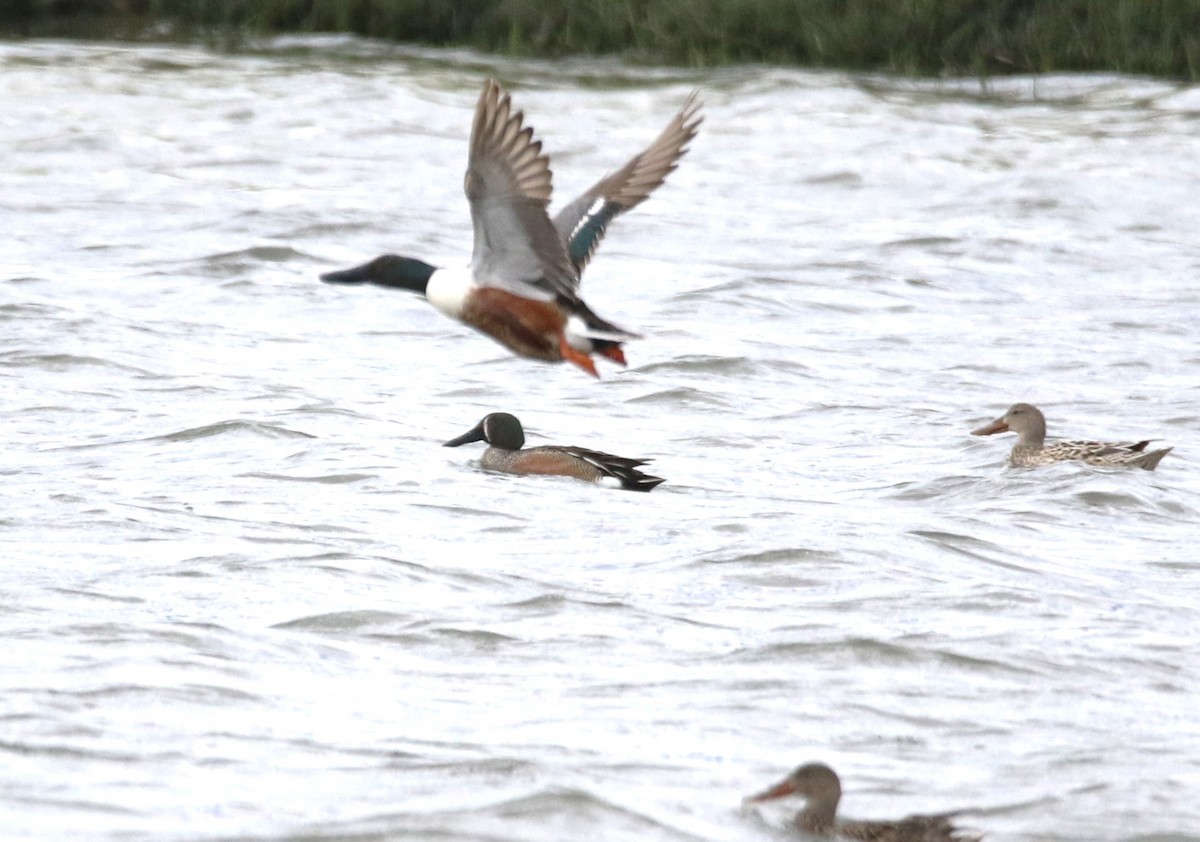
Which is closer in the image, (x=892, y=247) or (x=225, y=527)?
(x=225, y=527)

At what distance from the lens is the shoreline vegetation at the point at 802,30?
68.8ft

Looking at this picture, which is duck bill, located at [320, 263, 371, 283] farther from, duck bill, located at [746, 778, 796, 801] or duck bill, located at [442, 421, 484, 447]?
duck bill, located at [746, 778, 796, 801]

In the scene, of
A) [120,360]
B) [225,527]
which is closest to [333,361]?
[120,360]

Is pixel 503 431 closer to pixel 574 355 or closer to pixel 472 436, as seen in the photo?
pixel 472 436

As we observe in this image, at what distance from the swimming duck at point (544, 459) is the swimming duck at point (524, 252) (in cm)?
112

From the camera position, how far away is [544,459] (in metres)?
10.3

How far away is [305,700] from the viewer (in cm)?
640

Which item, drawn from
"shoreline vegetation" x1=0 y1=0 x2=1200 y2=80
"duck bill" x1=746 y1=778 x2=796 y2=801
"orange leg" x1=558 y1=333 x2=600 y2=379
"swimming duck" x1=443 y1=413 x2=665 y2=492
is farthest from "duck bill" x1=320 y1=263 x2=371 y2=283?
"shoreline vegetation" x1=0 y1=0 x2=1200 y2=80

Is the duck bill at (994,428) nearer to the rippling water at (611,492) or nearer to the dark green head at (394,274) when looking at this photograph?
the rippling water at (611,492)

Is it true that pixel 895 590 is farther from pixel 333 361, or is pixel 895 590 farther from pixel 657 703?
pixel 333 361

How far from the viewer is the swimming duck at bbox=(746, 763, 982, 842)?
530cm

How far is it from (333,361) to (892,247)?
534 cm

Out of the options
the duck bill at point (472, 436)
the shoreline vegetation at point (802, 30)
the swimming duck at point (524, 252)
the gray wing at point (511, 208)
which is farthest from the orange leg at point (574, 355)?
the shoreline vegetation at point (802, 30)

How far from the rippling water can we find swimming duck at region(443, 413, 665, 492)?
0.11 meters
